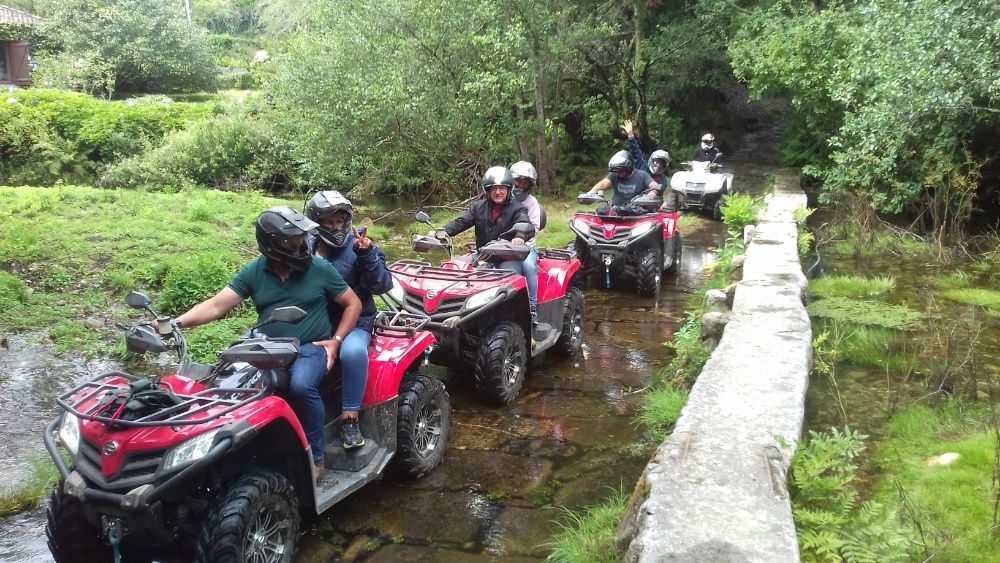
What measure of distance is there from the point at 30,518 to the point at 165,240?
7.25 metres

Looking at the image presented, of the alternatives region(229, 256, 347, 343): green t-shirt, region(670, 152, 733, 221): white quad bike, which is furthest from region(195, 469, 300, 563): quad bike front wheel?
region(670, 152, 733, 221): white quad bike

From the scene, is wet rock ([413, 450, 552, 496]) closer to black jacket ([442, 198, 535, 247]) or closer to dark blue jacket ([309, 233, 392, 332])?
dark blue jacket ([309, 233, 392, 332])

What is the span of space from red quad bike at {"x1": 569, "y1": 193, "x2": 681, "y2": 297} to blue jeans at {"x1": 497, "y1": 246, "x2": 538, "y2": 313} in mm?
2952

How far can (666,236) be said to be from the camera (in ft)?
34.3

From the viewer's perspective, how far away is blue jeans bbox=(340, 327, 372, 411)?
437 centimetres

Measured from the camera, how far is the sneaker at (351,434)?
4398 millimetres

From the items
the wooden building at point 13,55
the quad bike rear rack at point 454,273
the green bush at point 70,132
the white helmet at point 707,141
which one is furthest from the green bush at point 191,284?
the wooden building at point 13,55

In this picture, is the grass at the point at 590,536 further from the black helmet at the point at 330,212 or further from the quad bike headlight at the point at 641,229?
the quad bike headlight at the point at 641,229

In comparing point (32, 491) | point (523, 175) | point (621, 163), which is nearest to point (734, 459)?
point (32, 491)

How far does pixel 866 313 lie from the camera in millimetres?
7566

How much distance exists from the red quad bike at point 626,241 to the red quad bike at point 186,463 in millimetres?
5964

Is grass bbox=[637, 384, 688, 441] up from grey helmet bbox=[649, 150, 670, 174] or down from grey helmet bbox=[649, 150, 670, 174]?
down

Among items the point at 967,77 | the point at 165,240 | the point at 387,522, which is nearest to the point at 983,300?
the point at 967,77

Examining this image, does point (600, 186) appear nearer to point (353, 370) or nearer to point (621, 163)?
point (621, 163)
